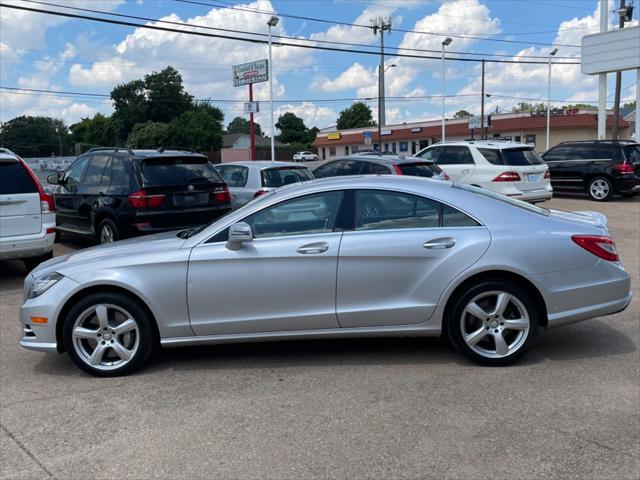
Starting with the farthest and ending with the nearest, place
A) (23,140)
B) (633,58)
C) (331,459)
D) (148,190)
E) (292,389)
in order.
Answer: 1. (23,140)
2. (633,58)
3. (148,190)
4. (292,389)
5. (331,459)

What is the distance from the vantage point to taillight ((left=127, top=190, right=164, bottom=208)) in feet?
28.2

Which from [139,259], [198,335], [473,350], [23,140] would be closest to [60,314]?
[139,259]

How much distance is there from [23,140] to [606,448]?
119097 millimetres

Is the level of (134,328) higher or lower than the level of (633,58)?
lower

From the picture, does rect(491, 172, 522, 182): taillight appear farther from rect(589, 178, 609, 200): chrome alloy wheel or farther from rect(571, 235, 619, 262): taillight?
rect(571, 235, 619, 262): taillight

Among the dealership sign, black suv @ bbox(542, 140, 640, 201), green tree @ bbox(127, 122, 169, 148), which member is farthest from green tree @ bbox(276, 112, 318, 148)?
black suv @ bbox(542, 140, 640, 201)

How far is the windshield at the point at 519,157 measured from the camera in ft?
47.5

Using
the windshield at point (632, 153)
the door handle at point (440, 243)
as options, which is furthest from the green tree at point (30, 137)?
the door handle at point (440, 243)

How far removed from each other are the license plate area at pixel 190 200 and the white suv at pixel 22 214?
5.51 feet

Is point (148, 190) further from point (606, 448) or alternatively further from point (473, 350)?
point (606, 448)

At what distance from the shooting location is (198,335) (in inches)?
190

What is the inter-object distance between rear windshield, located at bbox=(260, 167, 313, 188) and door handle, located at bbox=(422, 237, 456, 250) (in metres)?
6.23

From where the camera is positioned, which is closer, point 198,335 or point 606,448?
point 606,448

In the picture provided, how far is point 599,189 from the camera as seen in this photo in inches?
706
